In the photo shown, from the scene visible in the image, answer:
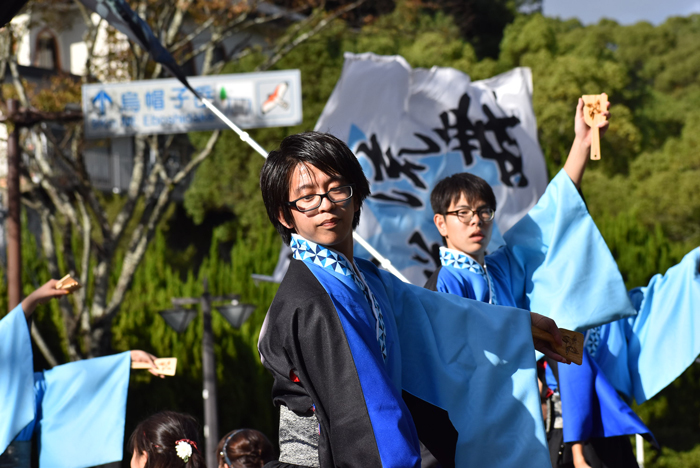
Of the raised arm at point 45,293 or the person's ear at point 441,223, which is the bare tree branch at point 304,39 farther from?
the person's ear at point 441,223

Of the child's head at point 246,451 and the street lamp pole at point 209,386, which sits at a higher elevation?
the child's head at point 246,451

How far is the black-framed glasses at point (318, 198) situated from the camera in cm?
176

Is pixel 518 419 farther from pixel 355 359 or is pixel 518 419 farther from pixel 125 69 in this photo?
pixel 125 69

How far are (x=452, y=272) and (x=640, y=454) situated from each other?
3365 millimetres

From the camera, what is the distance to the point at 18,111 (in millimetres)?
6273

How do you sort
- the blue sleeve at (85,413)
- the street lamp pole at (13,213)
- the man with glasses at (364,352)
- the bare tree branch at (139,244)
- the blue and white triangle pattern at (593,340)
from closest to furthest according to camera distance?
the man with glasses at (364,352), the blue and white triangle pattern at (593,340), the blue sleeve at (85,413), the street lamp pole at (13,213), the bare tree branch at (139,244)

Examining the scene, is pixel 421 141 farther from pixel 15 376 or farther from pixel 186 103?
pixel 15 376

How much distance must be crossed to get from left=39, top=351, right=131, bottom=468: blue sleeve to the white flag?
7.75 feet

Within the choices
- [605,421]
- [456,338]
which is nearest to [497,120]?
[605,421]

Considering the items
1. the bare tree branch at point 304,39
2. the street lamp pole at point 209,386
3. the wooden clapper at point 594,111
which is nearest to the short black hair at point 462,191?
the wooden clapper at point 594,111

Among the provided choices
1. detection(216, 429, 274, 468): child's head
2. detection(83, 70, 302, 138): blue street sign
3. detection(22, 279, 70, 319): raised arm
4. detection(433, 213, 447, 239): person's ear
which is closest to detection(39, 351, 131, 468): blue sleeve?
detection(22, 279, 70, 319): raised arm

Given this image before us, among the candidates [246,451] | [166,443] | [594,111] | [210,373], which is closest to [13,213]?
[210,373]

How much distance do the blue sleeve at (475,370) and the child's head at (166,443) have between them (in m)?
1.15

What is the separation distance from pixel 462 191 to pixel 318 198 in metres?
1.09
